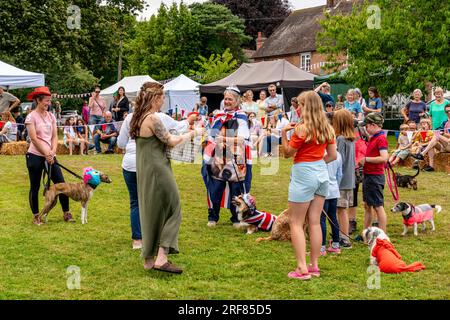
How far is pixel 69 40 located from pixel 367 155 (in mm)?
26328

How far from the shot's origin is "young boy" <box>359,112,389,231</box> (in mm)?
7113

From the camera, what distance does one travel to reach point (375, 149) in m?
7.22

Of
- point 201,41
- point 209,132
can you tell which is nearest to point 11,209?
point 209,132

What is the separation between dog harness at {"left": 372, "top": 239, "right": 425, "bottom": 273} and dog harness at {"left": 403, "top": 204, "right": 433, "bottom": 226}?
5.31ft

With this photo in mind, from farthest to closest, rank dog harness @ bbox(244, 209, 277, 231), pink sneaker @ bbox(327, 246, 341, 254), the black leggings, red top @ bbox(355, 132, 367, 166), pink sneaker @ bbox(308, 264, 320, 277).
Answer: the black leggings
dog harness @ bbox(244, 209, 277, 231)
red top @ bbox(355, 132, 367, 166)
pink sneaker @ bbox(327, 246, 341, 254)
pink sneaker @ bbox(308, 264, 320, 277)

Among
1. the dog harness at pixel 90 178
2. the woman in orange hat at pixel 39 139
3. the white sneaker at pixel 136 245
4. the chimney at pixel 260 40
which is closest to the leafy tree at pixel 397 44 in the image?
the dog harness at pixel 90 178

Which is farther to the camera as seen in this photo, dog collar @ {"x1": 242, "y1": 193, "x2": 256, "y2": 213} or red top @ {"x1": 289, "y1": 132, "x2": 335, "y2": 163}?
dog collar @ {"x1": 242, "y1": 193, "x2": 256, "y2": 213}

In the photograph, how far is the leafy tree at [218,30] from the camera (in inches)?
2066

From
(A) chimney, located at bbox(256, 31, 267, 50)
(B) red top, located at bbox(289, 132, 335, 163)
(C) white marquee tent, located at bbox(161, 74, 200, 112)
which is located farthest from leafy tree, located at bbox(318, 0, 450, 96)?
(A) chimney, located at bbox(256, 31, 267, 50)

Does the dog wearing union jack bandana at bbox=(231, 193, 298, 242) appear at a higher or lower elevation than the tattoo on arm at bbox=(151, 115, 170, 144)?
lower

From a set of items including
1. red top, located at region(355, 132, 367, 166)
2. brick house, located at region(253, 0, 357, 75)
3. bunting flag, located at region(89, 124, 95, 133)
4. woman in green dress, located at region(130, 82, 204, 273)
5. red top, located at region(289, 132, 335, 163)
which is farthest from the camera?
brick house, located at region(253, 0, 357, 75)

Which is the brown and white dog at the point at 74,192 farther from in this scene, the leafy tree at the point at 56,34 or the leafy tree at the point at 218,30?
the leafy tree at the point at 218,30

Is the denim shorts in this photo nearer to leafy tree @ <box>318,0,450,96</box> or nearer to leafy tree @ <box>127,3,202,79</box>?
leafy tree @ <box>318,0,450,96</box>
